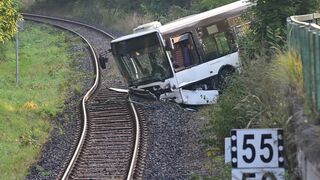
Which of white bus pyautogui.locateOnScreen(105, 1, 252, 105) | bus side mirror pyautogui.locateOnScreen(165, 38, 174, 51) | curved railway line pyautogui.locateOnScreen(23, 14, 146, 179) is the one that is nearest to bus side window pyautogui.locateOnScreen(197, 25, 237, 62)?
white bus pyautogui.locateOnScreen(105, 1, 252, 105)

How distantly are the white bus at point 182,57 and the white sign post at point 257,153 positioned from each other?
12.4 metres

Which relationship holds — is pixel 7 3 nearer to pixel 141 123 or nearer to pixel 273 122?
pixel 141 123

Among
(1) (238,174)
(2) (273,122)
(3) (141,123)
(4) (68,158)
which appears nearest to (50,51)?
(3) (141,123)

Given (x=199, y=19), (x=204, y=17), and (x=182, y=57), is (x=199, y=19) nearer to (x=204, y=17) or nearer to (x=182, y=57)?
(x=204, y=17)

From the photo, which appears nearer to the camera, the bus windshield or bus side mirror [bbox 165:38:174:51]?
bus side mirror [bbox 165:38:174:51]

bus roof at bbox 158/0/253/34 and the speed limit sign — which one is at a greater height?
the speed limit sign

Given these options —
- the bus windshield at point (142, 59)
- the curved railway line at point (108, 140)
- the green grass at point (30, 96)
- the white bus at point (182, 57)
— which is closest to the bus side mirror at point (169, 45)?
the white bus at point (182, 57)

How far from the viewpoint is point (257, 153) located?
6.83m

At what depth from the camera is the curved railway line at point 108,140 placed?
13453mm

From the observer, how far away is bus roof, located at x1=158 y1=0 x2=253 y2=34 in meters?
20.0

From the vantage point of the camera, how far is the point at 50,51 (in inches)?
1348

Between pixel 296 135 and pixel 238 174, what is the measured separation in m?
1.62

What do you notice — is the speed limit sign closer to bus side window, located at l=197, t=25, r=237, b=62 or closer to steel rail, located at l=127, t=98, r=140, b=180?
steel rail, located at l=127, t=98, r=140, b=180

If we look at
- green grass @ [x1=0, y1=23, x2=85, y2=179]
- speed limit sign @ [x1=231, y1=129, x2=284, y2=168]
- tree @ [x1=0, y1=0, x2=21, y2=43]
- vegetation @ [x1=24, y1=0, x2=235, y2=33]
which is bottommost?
vegetation @ [x1=24, y1=0, x2=235, y2=33]
